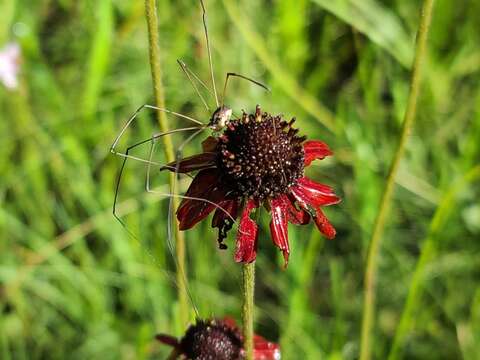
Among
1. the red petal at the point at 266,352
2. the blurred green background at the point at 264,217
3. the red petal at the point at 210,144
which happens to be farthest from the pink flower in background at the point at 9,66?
the red petal at the point at 266,352

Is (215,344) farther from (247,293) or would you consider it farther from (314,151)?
(314,151)

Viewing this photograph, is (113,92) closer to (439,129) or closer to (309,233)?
(309,233)

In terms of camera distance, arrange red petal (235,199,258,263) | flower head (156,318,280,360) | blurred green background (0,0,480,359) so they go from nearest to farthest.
→ red petal (235,199,258,263)
flower head (156,318,280,360)
blurred green background (0,0,480,359)

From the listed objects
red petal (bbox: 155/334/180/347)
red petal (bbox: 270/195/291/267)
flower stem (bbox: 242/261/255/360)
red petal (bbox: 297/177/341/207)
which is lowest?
flower stem (bbox: 242/261/255/360)

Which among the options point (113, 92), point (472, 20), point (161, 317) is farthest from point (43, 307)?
point (472, 20)

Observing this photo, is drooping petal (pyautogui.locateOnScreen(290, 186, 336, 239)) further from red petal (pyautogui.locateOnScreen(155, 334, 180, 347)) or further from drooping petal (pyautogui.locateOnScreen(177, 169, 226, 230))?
red petal (pyautogui.locateOnScreen(155, 334, 180, 347))

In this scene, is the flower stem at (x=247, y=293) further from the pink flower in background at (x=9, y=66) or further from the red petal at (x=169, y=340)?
the pink flower in background at (x=9, y=66)

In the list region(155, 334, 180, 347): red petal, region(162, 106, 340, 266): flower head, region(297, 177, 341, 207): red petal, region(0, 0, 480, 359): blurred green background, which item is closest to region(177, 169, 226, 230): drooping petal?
region(162, 106, 340, 266): flower head
